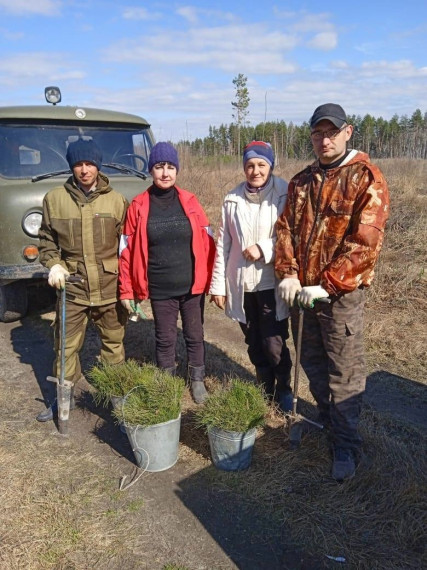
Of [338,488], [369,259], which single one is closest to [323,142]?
[369,259]

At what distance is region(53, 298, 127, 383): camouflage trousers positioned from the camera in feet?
10.8

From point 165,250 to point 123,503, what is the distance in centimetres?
153

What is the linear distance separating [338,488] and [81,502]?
1.35 metres

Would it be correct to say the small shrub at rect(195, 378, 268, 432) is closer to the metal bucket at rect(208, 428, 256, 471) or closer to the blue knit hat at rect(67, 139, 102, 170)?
the metal bucket at rect(208, 428, 256, 471)

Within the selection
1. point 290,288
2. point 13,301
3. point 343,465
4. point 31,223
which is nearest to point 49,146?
point 31,223

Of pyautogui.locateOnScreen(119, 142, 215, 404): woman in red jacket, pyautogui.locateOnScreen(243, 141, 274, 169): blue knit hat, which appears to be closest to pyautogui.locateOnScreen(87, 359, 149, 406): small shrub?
pyautogui.locateOnScreen(119, 142, 215, 404): woman in red jacket

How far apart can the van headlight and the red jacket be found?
5.87 feet

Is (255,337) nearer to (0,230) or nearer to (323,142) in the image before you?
(323,142)

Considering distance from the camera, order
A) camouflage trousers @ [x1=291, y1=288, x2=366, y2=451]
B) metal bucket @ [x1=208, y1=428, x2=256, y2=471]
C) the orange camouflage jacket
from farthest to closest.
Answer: metal bucket @ [x1=208, y1=428, x2=256, y2=471] < camouflage trousers @ [x1=291, y1=288, x2=366, y2=451] < the orange camouflage jacket

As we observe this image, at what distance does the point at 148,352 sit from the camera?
177 inches

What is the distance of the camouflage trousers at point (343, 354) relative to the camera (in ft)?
8.18

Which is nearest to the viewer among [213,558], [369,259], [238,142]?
[213,558]

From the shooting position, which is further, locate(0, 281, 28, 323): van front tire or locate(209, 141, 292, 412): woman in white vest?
locate(0, 281, 28, 323): van front tire

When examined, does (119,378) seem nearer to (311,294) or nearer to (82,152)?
(311,294)
